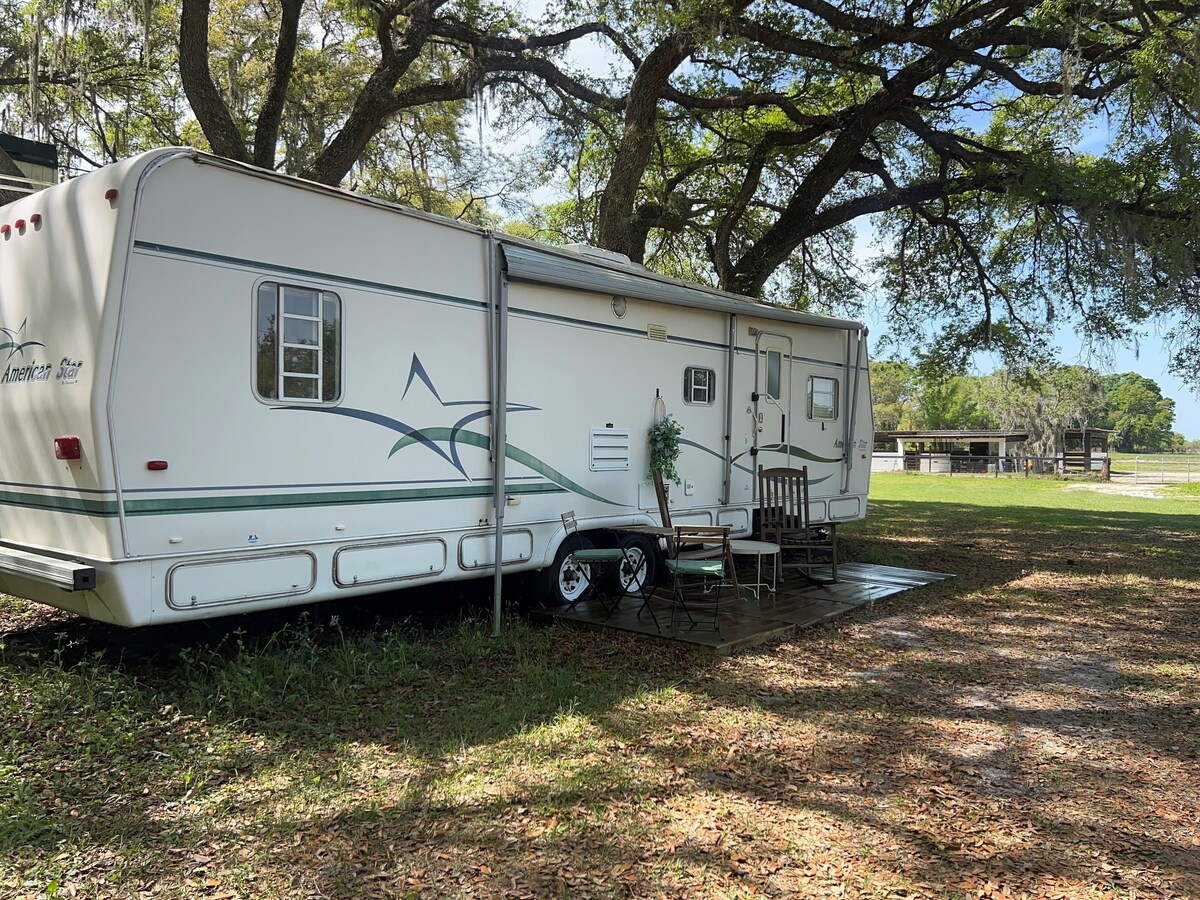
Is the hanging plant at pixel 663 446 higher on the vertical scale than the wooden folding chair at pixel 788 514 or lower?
higher

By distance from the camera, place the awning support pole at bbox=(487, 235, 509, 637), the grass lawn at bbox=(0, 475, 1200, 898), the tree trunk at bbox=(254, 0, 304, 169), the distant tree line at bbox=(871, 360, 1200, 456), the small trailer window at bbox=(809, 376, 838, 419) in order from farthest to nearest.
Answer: the distant tree line at bbox=(871, 360, 1200, 456) < the small trailer window at bbox=(809, 376, 838, 419) < the tree trunk at bbox=(254, 0, 304, 169) < the awning support pole at bbox=(487, 235, 509, 637) < the grass lawn at bbox=(0, 475, 1200, 898)

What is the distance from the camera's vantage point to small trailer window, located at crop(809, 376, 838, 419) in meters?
9.63

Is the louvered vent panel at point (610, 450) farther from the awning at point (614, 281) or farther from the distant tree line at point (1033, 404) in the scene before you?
the distant tree line at point (1033, 404)

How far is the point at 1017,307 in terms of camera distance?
1354 cm

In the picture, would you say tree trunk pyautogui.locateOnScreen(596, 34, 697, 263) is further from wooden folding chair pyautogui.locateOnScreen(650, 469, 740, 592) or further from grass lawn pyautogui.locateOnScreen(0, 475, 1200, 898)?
grass lawn pyautogui.locateOnScreen(0, 475, 1200, 898)

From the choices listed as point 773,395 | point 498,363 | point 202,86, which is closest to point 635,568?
point 498,363

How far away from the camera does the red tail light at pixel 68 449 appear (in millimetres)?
4383

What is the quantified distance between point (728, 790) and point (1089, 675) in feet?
10.6

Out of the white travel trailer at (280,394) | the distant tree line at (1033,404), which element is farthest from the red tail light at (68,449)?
the distant tree line at (1033,404)

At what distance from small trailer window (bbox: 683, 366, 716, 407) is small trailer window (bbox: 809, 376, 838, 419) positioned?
181cm

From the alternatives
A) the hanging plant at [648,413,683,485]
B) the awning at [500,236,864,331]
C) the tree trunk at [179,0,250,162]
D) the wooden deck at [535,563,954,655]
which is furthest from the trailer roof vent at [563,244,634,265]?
the tree trunk at [179,0,250,162]

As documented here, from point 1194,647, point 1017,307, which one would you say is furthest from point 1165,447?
point 1194,647

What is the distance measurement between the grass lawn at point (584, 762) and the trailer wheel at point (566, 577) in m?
0.52

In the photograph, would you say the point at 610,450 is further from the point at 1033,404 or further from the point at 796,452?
the point at 1033,404
